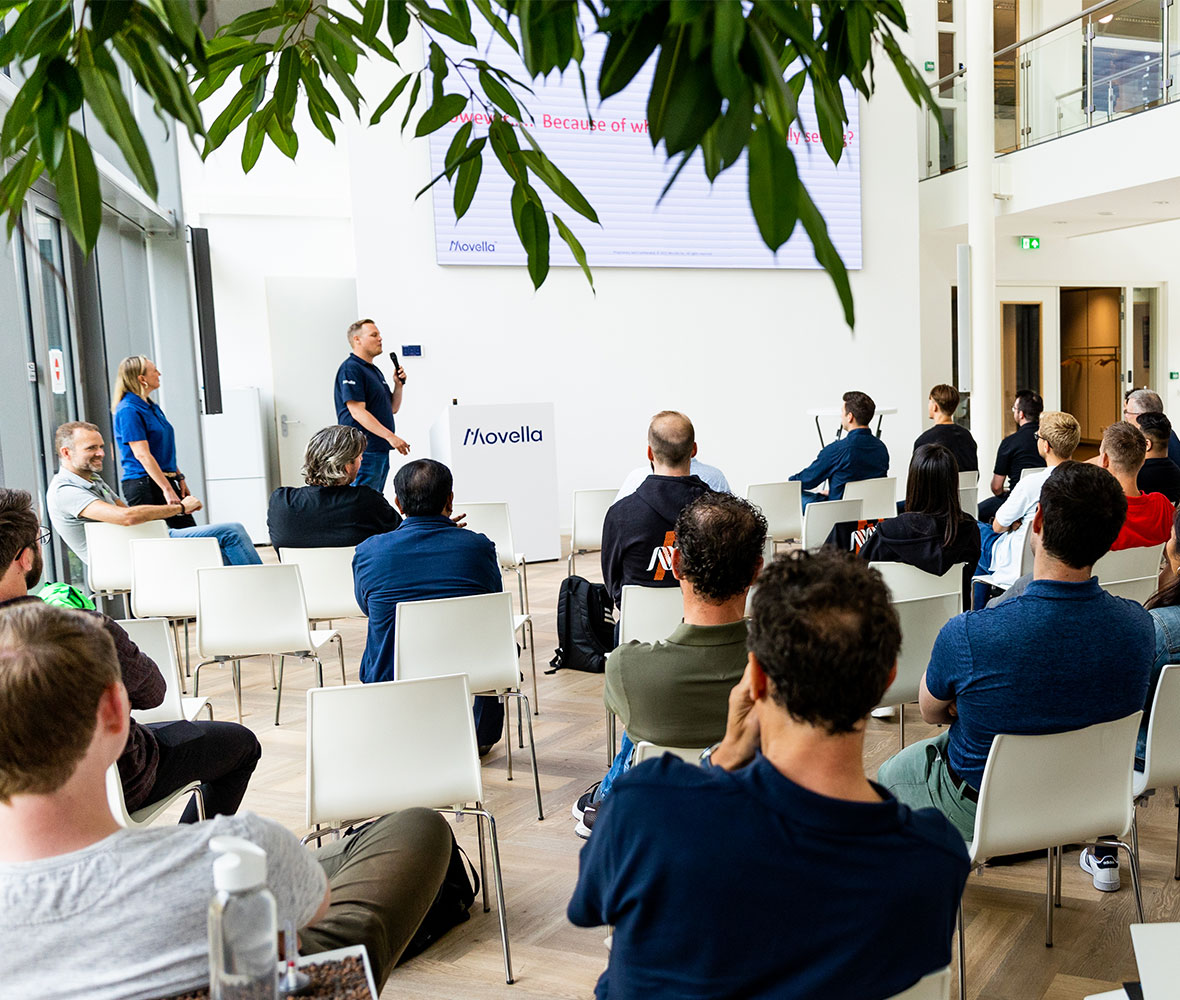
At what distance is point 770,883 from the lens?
1.23 meters

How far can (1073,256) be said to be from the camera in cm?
1357

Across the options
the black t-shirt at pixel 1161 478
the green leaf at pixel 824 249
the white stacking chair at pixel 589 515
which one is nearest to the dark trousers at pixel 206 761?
the green leaf at pixel 824 249

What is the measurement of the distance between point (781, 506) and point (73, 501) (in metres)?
3.87

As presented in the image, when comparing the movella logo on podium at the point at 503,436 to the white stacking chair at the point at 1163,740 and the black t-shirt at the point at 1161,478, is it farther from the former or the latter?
the white stacking chair at the point at 1163,740

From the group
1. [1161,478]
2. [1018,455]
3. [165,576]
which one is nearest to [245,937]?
[165,576]

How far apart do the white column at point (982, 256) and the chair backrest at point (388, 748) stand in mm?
8407

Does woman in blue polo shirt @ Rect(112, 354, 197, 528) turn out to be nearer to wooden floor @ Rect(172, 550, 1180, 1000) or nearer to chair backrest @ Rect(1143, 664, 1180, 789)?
wooden floor @ Rect(172, 550, 1180, 1000)

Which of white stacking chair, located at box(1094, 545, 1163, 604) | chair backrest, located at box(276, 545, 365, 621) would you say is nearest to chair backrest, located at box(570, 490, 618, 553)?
chair backrest, located at box(276, 545, 365, 621)

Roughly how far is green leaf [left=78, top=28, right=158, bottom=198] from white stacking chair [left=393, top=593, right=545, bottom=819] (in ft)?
8.69

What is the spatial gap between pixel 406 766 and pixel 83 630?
1242 millimetres

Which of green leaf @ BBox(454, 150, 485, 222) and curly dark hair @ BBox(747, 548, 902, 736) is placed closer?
green leaf @ BBox(454, 150, 485, 222)

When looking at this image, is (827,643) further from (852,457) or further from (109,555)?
(852,457)

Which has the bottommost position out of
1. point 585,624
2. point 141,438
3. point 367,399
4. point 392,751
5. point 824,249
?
point 585,624

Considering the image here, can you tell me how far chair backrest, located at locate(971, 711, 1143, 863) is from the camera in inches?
87.9
